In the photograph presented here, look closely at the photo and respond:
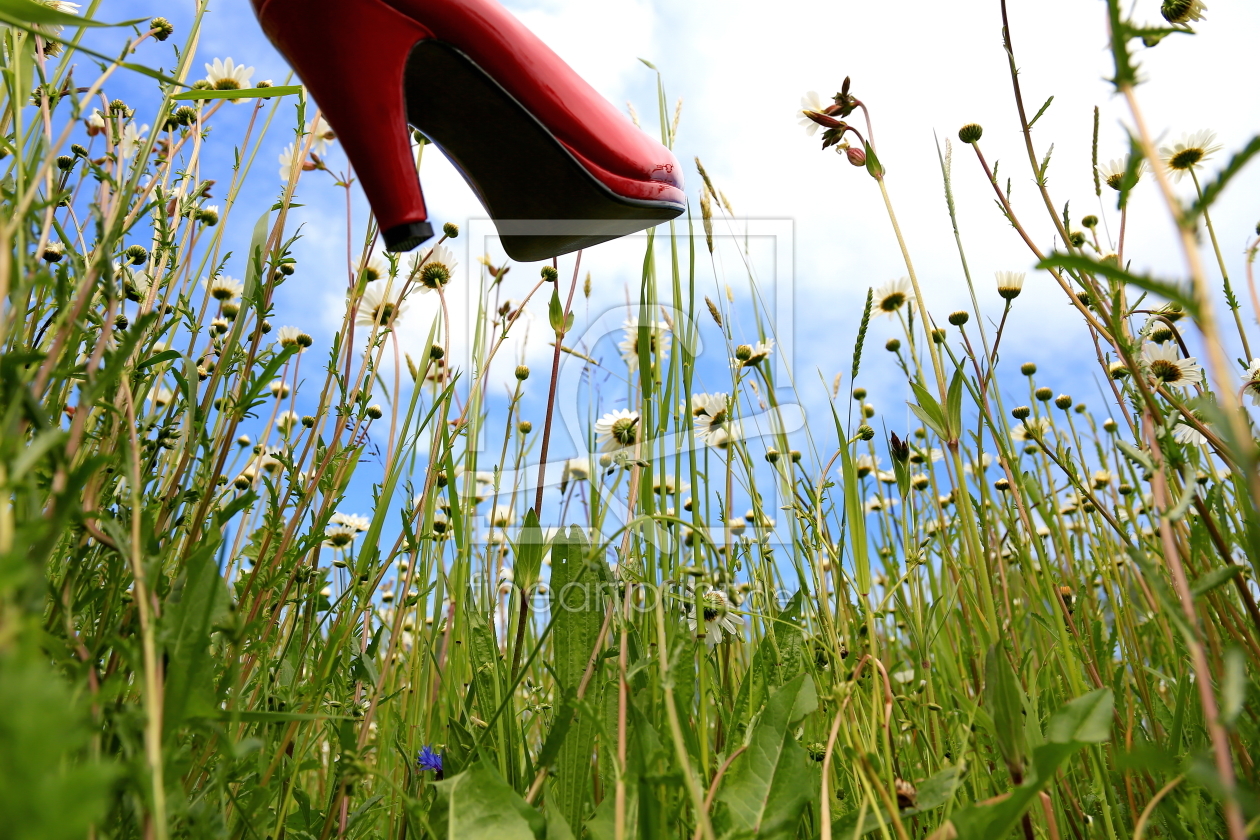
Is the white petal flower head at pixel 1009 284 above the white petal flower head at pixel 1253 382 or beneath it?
above

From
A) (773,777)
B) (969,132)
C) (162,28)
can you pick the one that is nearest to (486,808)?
(773,777)

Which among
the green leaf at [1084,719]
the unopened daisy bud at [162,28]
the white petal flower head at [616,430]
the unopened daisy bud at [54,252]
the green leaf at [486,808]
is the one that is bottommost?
the green leaf at [486,808]

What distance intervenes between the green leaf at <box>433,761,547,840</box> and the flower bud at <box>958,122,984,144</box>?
78 centimetres

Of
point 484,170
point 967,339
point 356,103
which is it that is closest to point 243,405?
point 356,103

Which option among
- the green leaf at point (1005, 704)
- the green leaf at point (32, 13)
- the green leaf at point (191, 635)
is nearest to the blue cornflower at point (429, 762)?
the green leaf at point (191, 635)

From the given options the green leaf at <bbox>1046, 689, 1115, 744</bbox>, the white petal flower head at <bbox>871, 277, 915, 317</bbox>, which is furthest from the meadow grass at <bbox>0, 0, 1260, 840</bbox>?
the white petal flower head at <bbox>871, 277, 915, 317</bbox>

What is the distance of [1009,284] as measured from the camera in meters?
1.04

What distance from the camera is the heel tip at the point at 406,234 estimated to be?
26.9 inches

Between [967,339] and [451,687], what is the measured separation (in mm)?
636

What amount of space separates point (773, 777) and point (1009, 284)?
796 millimetres

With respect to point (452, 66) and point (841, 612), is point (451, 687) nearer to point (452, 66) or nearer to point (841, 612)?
point (841, 612)

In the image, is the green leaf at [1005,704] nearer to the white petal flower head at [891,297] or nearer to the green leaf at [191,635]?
the green leaf at [191,635]

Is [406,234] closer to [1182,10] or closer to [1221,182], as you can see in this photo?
[1221,182]

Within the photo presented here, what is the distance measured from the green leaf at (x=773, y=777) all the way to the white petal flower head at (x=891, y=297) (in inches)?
36.4
